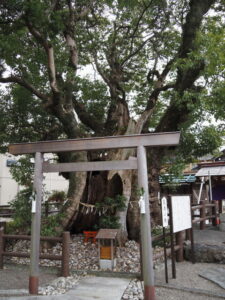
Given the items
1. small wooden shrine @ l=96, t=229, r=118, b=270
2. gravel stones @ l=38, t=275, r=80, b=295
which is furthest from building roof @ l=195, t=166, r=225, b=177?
gravel stones @ l=38, t=275, r=80, b=295

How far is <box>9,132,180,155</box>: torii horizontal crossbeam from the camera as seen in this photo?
16.3ft

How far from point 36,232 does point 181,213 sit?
3632mm

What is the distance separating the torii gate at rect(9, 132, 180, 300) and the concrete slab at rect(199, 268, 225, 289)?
5.72 feet

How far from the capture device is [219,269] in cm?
624

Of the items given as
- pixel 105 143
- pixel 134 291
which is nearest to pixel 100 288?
pixel 134 291

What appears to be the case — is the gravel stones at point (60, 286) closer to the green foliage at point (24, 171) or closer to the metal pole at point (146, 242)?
the metal pole at point (146, 242)

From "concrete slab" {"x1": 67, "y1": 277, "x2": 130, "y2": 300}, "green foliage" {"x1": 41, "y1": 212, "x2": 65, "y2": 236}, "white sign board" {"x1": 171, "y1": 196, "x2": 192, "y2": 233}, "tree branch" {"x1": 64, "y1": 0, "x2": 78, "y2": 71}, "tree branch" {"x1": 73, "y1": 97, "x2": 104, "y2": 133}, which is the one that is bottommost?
"concrete slab" {"x1": 67, "y1": 277, "x2": 130, "y2": 300}

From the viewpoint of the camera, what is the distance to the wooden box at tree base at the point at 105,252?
655 centimetres

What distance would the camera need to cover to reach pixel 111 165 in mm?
5188

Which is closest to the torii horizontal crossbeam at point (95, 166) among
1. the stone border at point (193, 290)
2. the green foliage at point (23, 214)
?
the stone border at point (193, 290)

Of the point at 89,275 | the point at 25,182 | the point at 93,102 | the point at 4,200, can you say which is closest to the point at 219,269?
the point at 89,275

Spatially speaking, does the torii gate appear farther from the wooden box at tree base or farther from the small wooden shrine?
the wooden box at tree base

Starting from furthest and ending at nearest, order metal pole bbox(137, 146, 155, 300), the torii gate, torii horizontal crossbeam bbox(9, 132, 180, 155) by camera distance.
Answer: torii horizontal crossbeam bbox(9, 132, 180, 155)
the torii gate
metal pole bbox(137, 146, 155, 300)

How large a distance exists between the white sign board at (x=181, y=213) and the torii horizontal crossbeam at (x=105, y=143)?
2100mm
